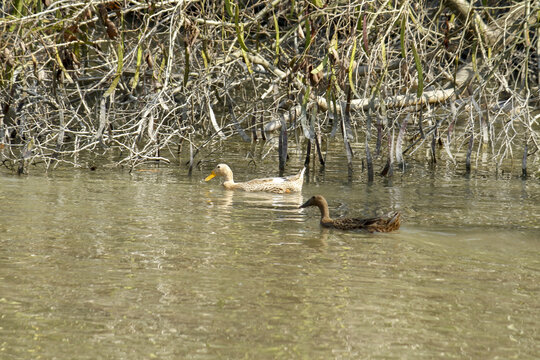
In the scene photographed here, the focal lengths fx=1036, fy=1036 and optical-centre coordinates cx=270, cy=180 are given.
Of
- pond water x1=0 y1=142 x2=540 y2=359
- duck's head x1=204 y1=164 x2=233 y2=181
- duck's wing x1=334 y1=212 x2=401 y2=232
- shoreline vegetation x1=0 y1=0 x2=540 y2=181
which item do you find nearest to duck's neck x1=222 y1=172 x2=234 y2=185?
duck's head x1=204 y1=164 x2=233 y2=181

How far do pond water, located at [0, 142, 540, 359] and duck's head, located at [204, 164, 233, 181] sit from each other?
1.39 metres

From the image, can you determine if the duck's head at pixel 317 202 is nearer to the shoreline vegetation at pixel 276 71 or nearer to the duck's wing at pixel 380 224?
the duck's wing at pixel 380 224

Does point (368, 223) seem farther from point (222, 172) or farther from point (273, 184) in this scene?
point (222, 172)

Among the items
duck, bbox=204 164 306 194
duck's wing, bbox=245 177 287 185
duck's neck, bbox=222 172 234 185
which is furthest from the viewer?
duck's neck, bbox=222 172 234 185

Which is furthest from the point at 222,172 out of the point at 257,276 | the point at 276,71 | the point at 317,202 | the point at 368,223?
the point at 257,276

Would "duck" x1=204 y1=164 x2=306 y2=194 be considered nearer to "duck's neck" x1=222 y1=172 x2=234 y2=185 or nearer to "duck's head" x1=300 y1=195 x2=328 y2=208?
"duck's neck" x1=222 y1=172 x2=234 y2=185

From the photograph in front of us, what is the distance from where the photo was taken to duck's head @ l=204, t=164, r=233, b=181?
15273mm

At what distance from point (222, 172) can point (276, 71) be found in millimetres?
1736

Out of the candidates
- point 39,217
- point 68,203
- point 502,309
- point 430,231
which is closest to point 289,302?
point 502,309

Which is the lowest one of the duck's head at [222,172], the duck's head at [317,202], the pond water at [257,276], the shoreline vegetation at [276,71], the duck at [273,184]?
the pond water at [257,276]

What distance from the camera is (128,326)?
7.04m

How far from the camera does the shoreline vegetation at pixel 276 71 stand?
11.9 m

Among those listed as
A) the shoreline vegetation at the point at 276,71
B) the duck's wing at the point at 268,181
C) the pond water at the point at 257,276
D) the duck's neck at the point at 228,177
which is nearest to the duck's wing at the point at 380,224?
the pond water at the point at 257,276

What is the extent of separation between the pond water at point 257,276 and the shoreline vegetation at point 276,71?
136 cm
